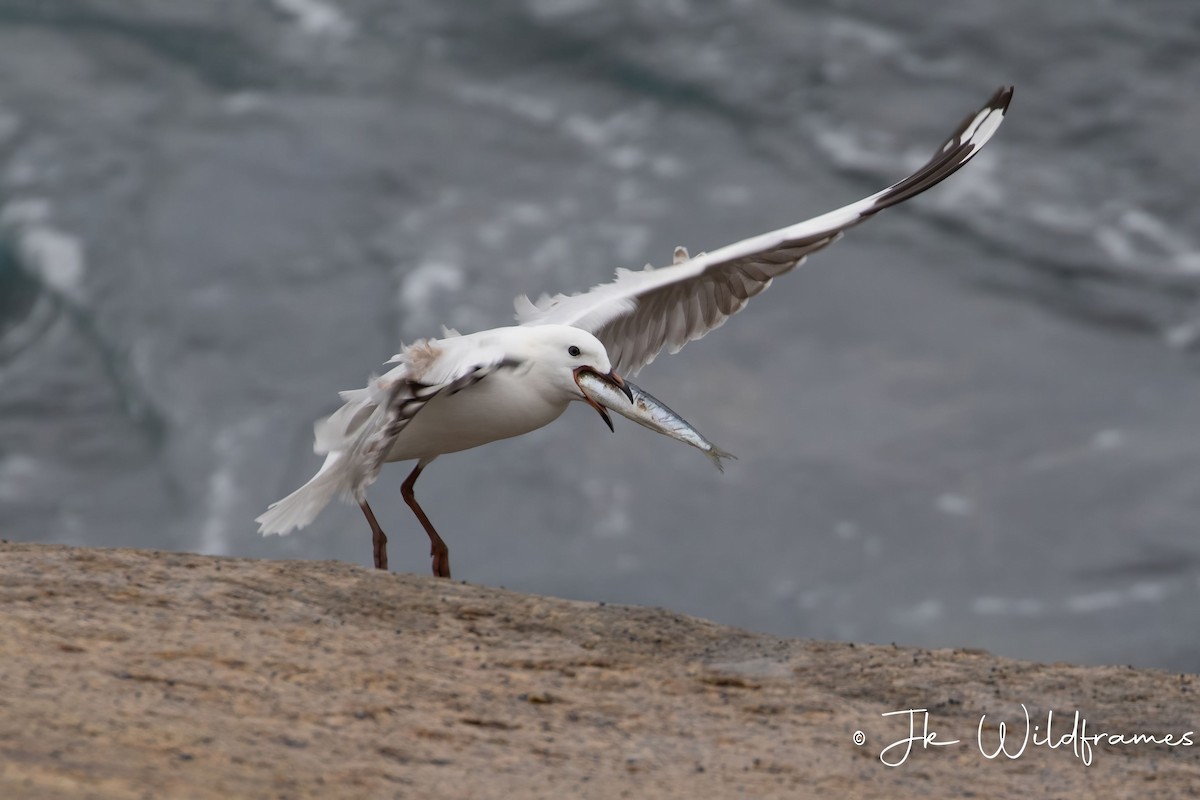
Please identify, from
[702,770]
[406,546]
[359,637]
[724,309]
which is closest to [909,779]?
[702,770]

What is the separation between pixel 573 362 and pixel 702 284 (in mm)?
1707

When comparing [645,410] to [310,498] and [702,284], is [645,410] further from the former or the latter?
[702,284]

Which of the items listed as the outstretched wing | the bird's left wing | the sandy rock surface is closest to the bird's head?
the bird's left wing

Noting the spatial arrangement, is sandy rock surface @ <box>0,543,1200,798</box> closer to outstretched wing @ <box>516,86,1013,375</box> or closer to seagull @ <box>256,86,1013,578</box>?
seagull @ <box>256,86,1013,578</box>

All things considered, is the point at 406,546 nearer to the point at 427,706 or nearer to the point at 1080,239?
the point at 1080,239

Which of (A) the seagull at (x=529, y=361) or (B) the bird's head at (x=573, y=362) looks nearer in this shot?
(A) the seagull at (x=529, y=361)

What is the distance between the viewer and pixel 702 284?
9242 millimetres

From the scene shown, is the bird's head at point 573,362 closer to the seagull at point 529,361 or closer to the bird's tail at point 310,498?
the seagull at point 529,361

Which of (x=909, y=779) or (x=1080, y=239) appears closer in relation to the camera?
(x=909, y=779)

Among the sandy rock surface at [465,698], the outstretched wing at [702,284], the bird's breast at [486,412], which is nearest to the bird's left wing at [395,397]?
the bird's breast at [486,412]

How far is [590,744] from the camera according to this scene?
4938mm

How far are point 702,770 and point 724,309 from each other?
4.79 m

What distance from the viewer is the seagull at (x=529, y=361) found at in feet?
24.1

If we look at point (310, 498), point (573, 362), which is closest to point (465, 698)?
point (310, 498)
